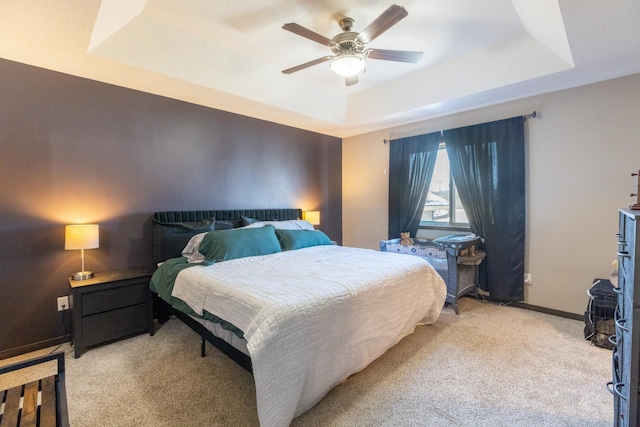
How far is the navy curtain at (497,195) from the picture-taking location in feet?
11.0

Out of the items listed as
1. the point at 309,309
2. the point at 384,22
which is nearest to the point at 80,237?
the point at 309,309

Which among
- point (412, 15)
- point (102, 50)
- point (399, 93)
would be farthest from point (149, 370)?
point (399, 93)

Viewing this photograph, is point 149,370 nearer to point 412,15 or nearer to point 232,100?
point 232,100

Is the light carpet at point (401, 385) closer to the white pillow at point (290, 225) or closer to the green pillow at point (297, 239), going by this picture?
the green pillow at point (297, 239)

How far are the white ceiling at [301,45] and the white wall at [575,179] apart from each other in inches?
8.2

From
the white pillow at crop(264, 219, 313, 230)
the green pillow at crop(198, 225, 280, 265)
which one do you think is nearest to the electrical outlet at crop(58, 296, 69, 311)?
the green pillow at crop(198, 225, 280, 265)

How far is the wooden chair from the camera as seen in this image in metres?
1.18

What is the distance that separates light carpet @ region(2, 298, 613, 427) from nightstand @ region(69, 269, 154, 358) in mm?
124

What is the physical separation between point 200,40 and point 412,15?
1.99 m

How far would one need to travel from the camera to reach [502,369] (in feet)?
6.98

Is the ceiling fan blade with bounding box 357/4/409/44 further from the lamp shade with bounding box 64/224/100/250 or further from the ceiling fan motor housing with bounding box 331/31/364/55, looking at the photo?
the lamp shade with bounding box 64/224/100/250

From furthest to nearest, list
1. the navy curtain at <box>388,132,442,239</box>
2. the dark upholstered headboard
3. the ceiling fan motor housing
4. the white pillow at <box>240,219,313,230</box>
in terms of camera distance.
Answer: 1. the navy curtain at <box>388,132,442,239</box>
2. the white pillow at <box>240,219,313,230</box>
3. the dark upholstered headboard
4. the ceiling fan motor housing

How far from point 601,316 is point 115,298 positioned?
4.32 m

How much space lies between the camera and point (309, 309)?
5.34ft
